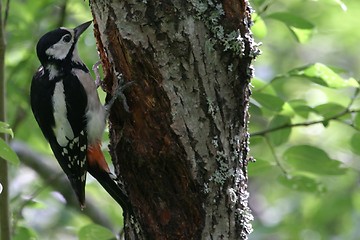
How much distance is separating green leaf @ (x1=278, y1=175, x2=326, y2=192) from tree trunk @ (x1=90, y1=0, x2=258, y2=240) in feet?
3.14

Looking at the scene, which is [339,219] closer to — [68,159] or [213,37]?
[68,159]

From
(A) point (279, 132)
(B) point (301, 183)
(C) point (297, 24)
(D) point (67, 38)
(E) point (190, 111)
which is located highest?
(D) point (67, 38)

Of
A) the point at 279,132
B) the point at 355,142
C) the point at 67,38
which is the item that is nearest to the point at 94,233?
the point at 279,132

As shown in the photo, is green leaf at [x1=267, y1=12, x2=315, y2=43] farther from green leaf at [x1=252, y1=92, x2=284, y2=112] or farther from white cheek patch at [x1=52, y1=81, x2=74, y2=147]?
white cheek patch at [x1=52, y1=81, x2=74, y2=147]

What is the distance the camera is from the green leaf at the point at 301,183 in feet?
12.6

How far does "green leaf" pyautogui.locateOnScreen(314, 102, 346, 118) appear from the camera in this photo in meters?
3.62

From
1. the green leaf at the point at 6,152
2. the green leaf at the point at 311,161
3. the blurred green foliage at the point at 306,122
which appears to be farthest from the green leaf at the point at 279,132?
the green leaf at the point at 6,152

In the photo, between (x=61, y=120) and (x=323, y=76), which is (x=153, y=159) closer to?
(x=323, y=76)

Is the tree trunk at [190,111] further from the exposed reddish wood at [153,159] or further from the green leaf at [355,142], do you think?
the green leaf at [355,142]

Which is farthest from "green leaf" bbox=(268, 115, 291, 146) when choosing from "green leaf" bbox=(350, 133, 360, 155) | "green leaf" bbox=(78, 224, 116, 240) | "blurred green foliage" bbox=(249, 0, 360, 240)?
"green leaf" bbox=(78, 224, 116, 240)

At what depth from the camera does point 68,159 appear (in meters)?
3.80

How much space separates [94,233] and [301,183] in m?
1.17

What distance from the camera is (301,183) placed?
12.6ft

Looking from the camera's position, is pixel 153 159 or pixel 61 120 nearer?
pixel 153 159
